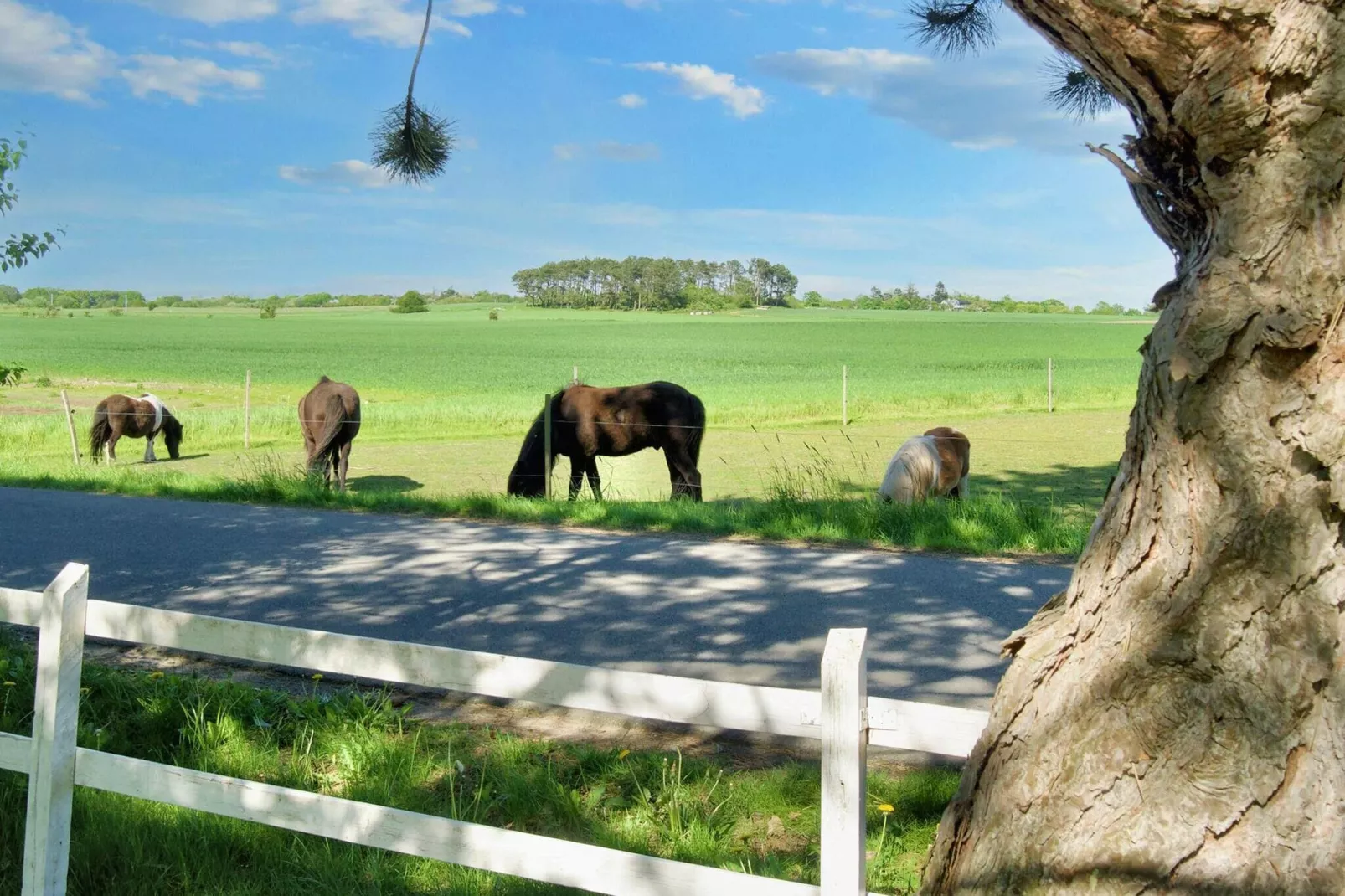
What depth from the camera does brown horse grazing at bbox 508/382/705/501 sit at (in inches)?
617

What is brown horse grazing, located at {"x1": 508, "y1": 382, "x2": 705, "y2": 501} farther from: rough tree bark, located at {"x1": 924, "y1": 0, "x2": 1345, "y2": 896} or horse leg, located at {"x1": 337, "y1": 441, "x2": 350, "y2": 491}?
rough tree bark, located at {"x1": 924, "y1": 0, "x2": 1345, "y2": 896}

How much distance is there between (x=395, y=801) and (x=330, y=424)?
15.0 meters

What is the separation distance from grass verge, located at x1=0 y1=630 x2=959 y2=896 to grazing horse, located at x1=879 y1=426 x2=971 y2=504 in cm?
702

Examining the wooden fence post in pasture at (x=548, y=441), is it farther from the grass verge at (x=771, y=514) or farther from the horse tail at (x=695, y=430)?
the grass verge at (x=771, y=514)

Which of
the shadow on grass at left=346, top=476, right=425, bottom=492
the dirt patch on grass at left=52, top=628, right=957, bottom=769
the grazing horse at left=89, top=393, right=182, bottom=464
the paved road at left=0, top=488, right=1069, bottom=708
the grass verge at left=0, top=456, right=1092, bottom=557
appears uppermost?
the grazing horse at left=89, top=393, right=182, bottom=464

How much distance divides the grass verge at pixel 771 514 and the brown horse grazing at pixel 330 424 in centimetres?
360

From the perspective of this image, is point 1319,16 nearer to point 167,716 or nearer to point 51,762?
point 51,762

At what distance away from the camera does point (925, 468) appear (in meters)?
12.0

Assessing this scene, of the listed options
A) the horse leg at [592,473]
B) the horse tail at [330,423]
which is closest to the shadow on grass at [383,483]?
the horse tail at [330,423]

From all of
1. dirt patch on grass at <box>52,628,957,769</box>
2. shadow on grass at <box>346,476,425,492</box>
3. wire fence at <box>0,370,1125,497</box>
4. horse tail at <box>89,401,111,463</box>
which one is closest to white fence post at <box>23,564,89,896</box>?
dirt patch on grass at <box>52,628,957,769</box>

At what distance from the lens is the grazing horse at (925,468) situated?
11.8 meters

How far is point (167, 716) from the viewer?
16.6 ft

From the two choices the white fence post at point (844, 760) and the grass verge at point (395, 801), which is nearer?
the white fence post at point (844, 760)

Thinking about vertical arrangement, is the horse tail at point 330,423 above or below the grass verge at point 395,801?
above
